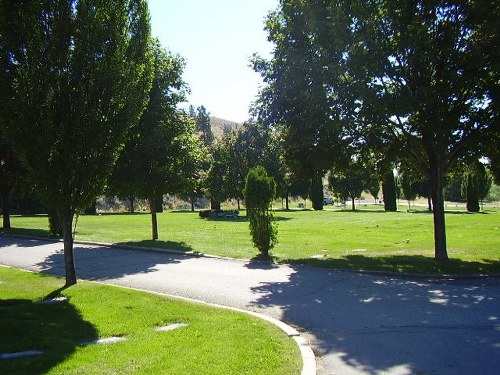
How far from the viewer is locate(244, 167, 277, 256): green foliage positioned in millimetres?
15648

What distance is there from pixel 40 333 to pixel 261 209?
32.6ft

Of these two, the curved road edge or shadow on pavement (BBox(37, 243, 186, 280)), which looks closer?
the curved road edge

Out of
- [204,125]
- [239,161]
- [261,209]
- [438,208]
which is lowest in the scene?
[438,208]

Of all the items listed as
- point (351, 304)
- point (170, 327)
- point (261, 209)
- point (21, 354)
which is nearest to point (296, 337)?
point (170, 327)

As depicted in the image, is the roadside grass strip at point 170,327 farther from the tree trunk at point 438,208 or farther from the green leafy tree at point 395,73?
the tree trunk at point 438,208

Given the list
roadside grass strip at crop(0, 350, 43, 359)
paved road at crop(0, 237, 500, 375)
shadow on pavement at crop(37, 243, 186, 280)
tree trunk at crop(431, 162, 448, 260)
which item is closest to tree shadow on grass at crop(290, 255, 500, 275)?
tree trunk at crop(431, 162, 448, 260)

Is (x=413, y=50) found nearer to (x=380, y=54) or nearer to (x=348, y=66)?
(x=380, y=54)

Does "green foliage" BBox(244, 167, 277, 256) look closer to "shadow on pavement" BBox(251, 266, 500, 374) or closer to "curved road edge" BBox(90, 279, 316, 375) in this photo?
"shadow on pavement" BBox(251, 266, 500, 374)

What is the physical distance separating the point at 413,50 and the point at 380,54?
900mm

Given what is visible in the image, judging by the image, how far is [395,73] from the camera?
43.3 ft

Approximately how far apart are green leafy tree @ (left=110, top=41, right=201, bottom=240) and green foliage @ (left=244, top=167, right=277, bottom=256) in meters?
6.07

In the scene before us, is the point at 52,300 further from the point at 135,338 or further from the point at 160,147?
the point at 160,147

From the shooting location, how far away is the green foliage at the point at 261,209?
51.3ft

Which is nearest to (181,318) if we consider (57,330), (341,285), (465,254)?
(57,330)
